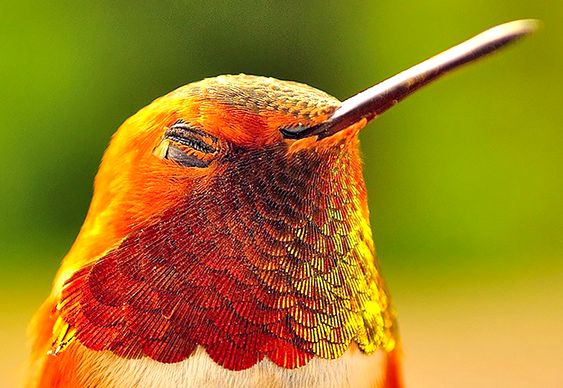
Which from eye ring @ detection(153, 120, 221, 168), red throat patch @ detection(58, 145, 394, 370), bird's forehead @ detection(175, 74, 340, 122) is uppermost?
bird's forehead @ detection(175, 74, 340, 122)

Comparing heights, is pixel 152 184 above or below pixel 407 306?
above

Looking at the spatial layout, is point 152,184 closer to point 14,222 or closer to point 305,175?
point 305,175

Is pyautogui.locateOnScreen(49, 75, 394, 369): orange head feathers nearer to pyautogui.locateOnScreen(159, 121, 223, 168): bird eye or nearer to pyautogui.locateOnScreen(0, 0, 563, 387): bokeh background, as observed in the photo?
pyautogui.locateOnScreen(159, 121, 223, 168): bird eye

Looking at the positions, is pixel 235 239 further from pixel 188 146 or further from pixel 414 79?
pixel 414 79

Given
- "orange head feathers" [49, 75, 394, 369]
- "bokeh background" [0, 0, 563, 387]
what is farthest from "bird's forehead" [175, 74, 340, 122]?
"bokeh background" [0, 0, 563, 387]

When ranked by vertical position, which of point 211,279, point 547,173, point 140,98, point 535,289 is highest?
point 140,98

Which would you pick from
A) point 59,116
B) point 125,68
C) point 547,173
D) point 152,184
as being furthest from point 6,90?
point 547,173

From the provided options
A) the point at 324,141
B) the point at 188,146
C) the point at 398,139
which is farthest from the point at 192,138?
the point at 398,139
